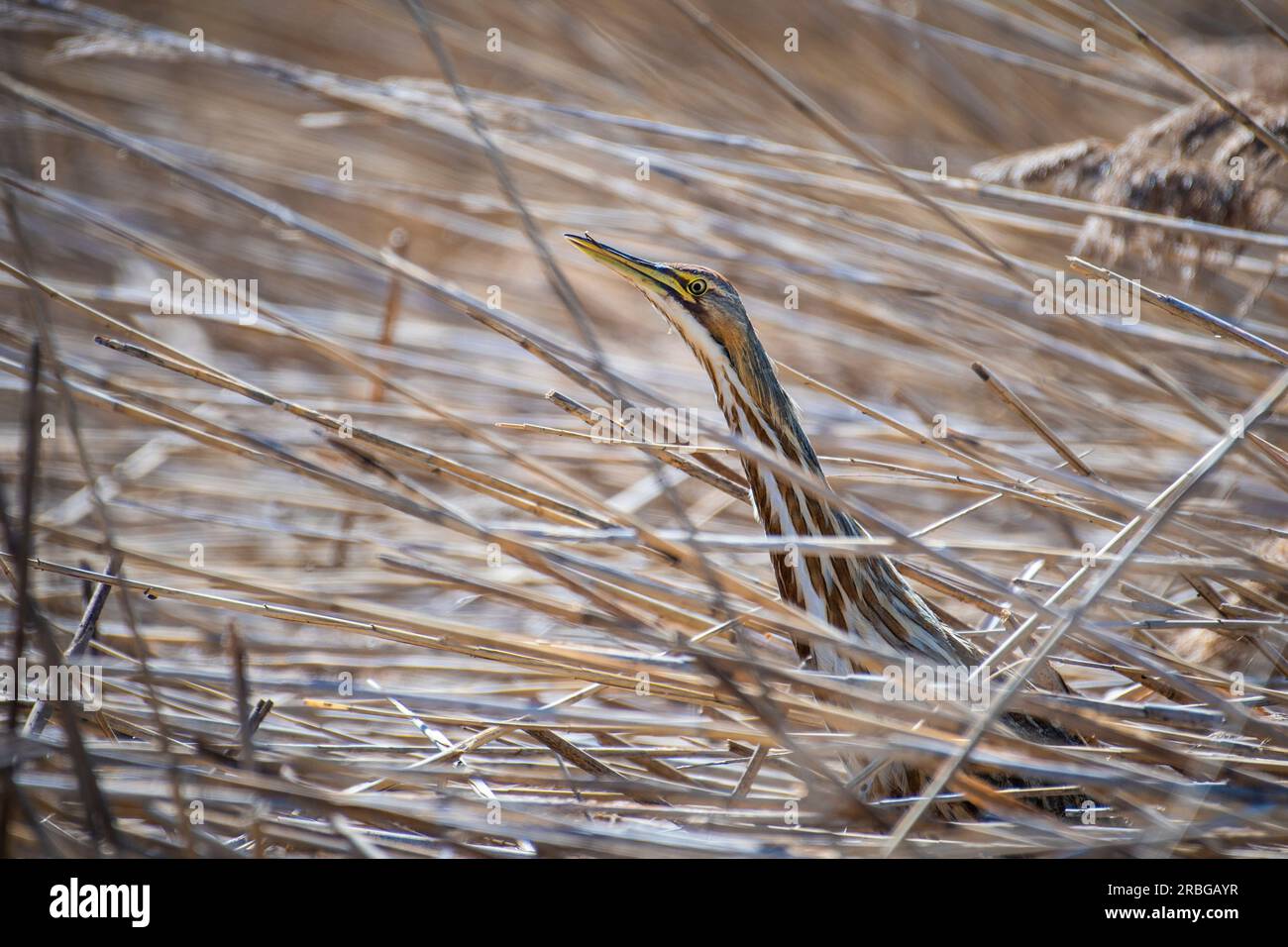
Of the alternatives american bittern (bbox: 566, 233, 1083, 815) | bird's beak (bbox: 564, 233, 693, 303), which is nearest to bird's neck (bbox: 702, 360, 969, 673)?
american bittern (bbox: 566, 233, 1083, 815)

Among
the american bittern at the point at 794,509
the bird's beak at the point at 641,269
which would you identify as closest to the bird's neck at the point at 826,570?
the american bittern at the point at 794,509

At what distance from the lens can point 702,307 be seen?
4.27 feet

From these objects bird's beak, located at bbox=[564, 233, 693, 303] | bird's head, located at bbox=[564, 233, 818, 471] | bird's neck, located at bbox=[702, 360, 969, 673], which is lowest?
bird's neck, located at bbox=[702, 360, 969, 673]

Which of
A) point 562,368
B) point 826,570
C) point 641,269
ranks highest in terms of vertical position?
point 641,269

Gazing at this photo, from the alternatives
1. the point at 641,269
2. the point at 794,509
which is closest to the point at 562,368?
the point at 641,269

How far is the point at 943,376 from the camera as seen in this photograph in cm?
242

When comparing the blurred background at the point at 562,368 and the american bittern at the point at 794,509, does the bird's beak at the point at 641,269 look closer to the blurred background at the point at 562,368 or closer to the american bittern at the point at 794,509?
the american bittern at the point at 794,509

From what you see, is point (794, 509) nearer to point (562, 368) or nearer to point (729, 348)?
point (729, 348)

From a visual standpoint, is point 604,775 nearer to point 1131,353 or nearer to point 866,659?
point 866,659

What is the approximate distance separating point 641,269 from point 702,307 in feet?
0.34

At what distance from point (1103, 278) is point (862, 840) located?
0.71m

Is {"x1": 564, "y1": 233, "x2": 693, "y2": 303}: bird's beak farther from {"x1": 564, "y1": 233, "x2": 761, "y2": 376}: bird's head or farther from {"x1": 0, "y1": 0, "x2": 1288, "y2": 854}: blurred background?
{"x1": 0, "y1": 0, "x2": 1288, "y2": 854}: blurred background

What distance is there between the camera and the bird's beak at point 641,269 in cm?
132

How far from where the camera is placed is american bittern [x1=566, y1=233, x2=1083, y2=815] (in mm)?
1294
